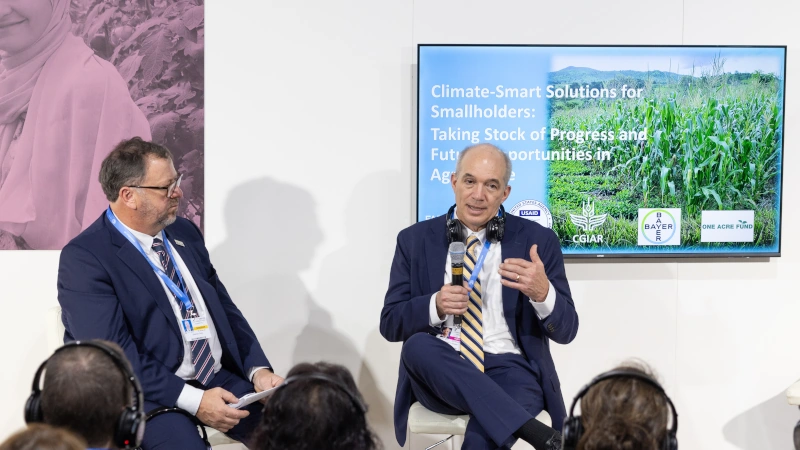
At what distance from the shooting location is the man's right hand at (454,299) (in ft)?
9.98

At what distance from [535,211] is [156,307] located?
1999mm

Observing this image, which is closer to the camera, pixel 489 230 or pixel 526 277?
pixel 526 277

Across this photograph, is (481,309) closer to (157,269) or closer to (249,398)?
(249,398)

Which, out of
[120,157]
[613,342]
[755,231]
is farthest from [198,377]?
[755,231]

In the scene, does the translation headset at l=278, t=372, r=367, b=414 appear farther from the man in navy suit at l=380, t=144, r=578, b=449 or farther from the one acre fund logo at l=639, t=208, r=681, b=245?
the one acre fund logo at l=639, t=208, r=681, b=245

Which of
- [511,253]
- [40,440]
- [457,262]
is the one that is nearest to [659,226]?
[511,253]

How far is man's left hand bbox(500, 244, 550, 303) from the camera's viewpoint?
3029mm

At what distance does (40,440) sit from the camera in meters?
1.32

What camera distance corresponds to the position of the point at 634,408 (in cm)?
163

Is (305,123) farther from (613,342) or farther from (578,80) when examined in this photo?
(613,342)

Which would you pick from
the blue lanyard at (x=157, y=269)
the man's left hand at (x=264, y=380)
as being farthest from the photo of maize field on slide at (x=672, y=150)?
the blue lanyard at (x=157, y=269)

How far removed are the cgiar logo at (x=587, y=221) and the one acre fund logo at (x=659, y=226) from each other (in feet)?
0.68

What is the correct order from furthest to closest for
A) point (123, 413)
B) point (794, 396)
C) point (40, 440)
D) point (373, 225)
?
point (373, 225) < point (794, 396) < point (123, 413) < point (40, 440)

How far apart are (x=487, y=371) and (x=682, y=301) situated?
63.0 inches
